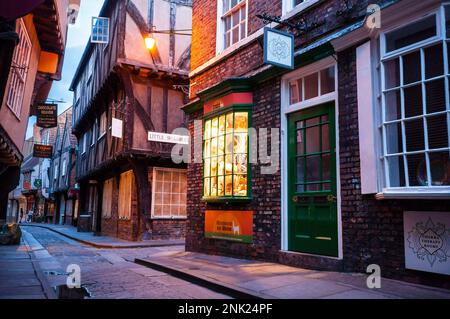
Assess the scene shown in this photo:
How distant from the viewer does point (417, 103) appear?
5.32 metres

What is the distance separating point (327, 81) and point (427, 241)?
3.17 meters

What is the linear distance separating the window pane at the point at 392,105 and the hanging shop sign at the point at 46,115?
39.9ft

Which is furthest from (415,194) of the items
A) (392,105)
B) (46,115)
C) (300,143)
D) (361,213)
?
(46,115)

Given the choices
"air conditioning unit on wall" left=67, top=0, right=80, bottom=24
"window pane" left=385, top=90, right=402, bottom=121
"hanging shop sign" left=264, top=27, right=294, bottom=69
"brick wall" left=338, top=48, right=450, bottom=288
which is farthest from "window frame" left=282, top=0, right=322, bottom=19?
"air conditioning unit on wall" left=67, top=0, right=80, bottom=24

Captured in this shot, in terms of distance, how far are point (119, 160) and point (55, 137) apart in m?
26.6

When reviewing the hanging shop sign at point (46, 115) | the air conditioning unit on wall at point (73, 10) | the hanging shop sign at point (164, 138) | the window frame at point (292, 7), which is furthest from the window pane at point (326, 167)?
the hanging shop sign at point (46, 115)

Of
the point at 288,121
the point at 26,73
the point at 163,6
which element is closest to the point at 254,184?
the point at 288,121

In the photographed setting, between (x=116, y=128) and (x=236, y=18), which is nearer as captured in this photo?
(x=236, y=18)

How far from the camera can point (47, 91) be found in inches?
608

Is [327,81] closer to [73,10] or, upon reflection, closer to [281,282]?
[281,282]

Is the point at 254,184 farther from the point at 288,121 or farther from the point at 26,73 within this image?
the point at 26,73

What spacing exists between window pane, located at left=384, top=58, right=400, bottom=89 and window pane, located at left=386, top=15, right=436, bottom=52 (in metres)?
0.22

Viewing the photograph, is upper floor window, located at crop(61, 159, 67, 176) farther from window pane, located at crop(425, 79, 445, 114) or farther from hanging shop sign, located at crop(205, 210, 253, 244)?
window pane, located at crop(425, 79, 445, 114)

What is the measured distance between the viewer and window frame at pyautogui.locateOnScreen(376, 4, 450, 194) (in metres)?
4.92
